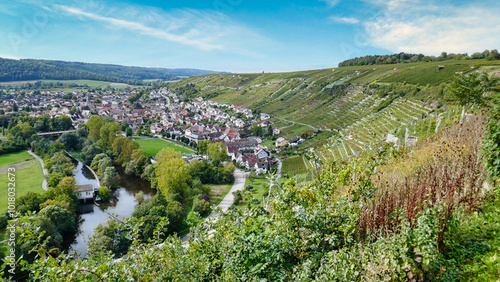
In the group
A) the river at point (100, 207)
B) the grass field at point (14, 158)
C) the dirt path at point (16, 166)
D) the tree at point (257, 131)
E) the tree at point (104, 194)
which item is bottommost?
the river at point (100, 207)

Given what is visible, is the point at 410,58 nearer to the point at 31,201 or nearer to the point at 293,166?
the point at 293,166

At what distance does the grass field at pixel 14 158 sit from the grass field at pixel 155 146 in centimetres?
1785

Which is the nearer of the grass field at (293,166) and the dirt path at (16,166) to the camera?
the dirt path at (16,166)

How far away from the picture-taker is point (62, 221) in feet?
68.9

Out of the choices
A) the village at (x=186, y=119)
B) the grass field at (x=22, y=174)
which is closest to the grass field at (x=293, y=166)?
the village at (x=186, y=119)

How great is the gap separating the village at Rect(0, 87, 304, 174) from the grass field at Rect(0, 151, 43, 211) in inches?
817

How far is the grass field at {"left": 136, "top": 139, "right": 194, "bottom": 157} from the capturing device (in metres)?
50.5

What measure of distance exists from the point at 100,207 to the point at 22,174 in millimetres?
14206

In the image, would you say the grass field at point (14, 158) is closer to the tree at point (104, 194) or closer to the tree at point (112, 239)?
the tree at point (104, 194)

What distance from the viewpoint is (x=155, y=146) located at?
54125mm

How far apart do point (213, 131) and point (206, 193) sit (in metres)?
41.0

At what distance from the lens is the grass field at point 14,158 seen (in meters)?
36.5

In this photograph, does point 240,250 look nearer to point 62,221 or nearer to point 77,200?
point 62,221

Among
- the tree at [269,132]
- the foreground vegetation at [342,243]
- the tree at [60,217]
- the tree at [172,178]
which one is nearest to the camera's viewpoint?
the foreground vegetation at [342,243]
